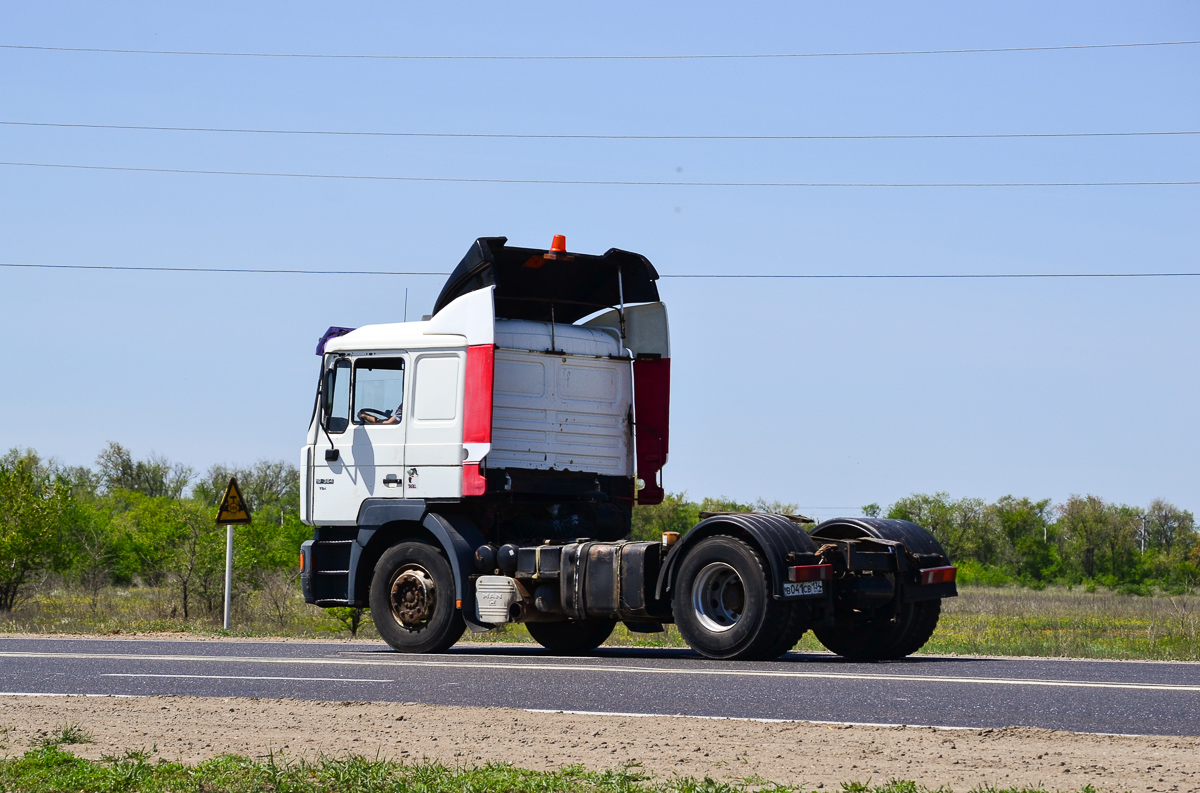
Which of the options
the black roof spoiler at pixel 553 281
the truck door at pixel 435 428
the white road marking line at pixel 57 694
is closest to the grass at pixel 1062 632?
the black roof spoiler at pixel 553 281

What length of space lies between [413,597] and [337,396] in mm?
2426

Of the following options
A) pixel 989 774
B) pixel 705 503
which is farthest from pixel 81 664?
pixel 705 503

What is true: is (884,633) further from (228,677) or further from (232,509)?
(232,509)

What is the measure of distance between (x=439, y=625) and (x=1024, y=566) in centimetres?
5618

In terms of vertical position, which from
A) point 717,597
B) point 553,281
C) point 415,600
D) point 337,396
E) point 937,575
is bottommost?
point 415,600

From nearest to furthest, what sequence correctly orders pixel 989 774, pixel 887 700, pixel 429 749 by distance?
pixel 989 774, pixel 429 749, pixel 887 700

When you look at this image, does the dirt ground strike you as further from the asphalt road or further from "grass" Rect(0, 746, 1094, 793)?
the asphalt road

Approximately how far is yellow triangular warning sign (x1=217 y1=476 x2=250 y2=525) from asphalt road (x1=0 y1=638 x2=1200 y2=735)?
489 centimetres

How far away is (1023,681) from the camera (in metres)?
10.3

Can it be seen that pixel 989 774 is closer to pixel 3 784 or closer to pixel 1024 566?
pixel 3 784

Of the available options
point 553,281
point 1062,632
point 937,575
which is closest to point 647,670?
point 937,575

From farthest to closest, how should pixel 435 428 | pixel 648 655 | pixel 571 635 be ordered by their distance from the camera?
pixel 571 635, pixel 435 428, pixel 648 655

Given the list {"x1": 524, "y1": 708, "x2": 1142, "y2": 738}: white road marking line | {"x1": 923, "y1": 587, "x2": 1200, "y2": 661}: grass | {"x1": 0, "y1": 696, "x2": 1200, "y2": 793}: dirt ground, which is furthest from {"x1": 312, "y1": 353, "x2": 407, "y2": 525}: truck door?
{"x1": 524, "y1": 708, "x2": 1142, "y2": 738}: white road marking line

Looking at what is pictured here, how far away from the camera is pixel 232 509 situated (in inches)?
787
